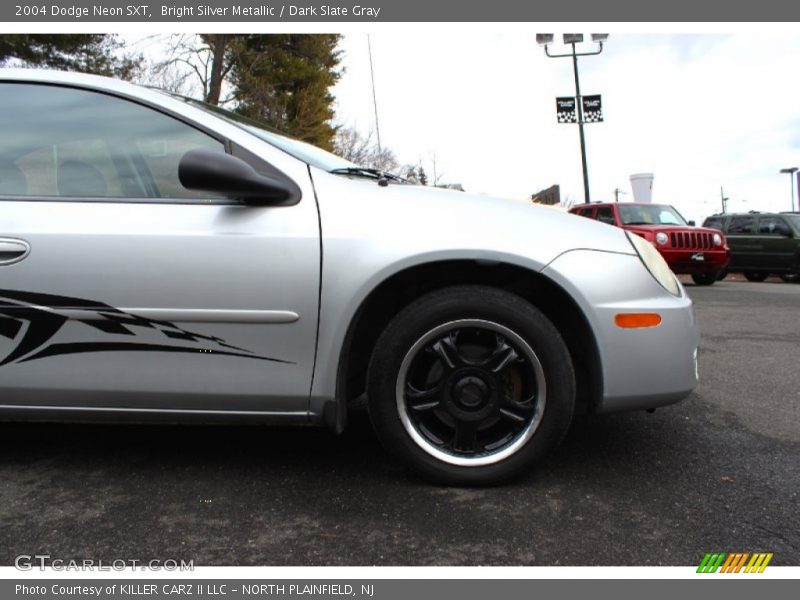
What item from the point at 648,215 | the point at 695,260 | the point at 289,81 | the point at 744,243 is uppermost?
the point at 289,81

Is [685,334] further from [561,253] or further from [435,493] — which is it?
[435,493]

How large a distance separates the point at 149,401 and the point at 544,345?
1.40 meters

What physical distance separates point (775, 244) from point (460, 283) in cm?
1425

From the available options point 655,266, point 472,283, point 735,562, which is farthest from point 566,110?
point 735,562

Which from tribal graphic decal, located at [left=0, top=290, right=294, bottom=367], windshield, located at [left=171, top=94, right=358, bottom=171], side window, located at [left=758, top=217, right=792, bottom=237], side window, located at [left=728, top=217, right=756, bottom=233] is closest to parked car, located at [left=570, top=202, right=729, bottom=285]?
side window, located at [left=758, top=217, right=792, bottom=237]

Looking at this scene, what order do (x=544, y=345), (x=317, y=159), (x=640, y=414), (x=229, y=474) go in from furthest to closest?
(x=640, y=414) < (x=317, y=159) < (x=229, y=474) < (x=544, y=345)

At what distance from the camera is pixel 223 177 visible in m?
2.00

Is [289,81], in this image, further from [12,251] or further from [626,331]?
[626,331]

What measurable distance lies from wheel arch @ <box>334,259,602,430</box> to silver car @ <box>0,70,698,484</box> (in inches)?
0.5

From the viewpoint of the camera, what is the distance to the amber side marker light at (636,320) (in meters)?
2.07

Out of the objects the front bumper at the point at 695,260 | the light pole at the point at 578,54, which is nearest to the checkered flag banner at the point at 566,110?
the light pole at the point at 578,54

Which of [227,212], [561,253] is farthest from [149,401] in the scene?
[561,253]

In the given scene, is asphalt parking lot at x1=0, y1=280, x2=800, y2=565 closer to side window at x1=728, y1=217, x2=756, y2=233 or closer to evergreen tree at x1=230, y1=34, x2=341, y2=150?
side window at x1=728, y1=217, x2=756, y2=233

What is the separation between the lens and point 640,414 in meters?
3.01
